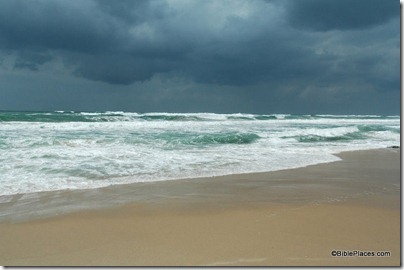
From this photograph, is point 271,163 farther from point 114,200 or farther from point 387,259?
point 387,259

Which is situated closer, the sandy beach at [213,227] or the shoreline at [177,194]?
the sandy beach at [213,227]

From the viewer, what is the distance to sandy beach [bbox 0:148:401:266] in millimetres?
2846

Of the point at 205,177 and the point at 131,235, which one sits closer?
the point at 131,235

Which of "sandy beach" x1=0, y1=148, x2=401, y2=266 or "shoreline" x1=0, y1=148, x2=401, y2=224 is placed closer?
"sandy beach" x1=0, y1=148, x2=401, y2=266

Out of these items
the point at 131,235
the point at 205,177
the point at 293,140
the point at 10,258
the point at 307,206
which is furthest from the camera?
the point at 293,140

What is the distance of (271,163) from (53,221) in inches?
215

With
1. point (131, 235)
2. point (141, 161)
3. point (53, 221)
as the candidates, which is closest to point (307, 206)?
point (131, 235)

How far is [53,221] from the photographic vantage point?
12.5ft

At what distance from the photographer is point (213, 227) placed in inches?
140

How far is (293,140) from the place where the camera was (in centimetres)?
1493

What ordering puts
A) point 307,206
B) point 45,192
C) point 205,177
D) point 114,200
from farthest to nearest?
point 205,177 < point 45,192 < point 114,200 < point 307,206

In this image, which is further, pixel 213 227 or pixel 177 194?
pixel 177 194

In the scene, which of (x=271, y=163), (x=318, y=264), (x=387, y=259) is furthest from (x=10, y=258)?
(x=271, y=163)

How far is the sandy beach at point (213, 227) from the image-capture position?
112 inches
